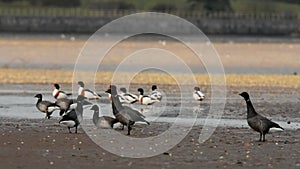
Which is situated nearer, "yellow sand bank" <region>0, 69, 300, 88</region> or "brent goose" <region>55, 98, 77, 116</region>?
"brent goose" <region>55, 98, 77, 116</region>

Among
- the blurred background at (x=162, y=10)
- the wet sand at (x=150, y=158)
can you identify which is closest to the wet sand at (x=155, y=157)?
the wet sand at (x=150, y=158)

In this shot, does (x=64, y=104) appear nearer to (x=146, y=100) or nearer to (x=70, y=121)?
(x=70, y=121)

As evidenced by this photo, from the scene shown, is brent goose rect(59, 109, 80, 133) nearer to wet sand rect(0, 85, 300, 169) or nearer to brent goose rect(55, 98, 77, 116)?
wet sand rect(0, 85, 300, 169)

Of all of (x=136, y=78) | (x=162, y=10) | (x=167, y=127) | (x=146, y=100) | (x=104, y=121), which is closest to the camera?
(x=104, y=121)

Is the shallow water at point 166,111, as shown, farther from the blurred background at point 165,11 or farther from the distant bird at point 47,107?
the blurred background at point 165,11

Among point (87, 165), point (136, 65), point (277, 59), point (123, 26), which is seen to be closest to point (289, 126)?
point (87, 165)

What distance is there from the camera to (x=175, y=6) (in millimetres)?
127312

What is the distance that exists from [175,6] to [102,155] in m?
109

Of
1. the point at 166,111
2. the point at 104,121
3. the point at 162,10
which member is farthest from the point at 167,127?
the point at 162,10

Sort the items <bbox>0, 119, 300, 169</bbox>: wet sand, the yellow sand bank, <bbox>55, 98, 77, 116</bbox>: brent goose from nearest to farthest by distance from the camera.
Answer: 1. <bbox>0, 119, 300, 169</bbox>: wet sand
2. <bbox>55, 98, 77, 116</bbox>: brent goose
3. the yellow sand bank

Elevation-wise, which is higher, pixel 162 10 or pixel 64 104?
pixel 162 10

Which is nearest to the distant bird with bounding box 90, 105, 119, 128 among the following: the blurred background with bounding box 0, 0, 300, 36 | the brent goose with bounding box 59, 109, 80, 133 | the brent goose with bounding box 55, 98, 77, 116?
the brent goose with bounding box 59, 109, 80, 133

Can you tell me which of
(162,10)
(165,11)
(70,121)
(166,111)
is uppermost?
(162,10)

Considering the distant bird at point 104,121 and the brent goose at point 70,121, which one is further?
the distant bird at point 104,121
